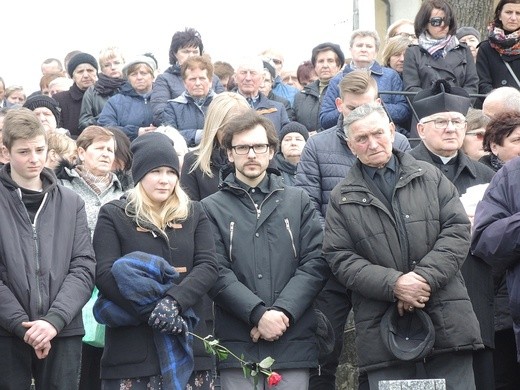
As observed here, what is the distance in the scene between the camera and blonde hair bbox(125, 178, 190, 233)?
723 cm

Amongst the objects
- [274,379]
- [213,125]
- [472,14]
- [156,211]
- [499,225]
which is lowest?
[274,379]

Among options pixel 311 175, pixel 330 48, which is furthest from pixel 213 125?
pixel 330 48

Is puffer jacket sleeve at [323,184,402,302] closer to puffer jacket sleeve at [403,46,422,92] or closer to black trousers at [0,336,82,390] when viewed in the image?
black trousers at [0,336,82,390]

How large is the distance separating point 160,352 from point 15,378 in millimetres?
917

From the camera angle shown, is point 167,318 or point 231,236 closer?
point 167,318

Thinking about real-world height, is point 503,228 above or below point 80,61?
below

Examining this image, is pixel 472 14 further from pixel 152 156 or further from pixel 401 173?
pixel 152 156

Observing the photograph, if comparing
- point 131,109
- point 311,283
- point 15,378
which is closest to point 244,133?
point 311,283

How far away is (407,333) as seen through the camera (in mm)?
6934

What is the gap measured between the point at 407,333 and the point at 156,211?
1.77 m

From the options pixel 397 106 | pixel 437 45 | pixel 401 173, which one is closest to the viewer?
pixel 401 173

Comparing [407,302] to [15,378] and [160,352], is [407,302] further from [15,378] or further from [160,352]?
[15,378]

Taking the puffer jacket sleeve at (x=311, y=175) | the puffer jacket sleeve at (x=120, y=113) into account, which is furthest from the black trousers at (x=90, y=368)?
the puffer jacket sleeve at (x=120, y=113)

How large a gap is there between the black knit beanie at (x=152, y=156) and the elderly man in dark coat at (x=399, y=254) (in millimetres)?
1085
